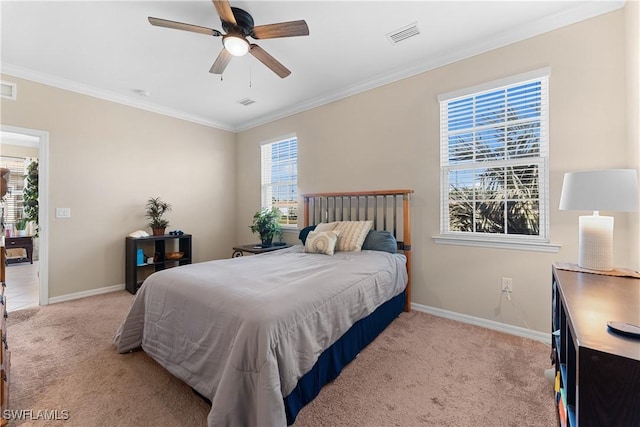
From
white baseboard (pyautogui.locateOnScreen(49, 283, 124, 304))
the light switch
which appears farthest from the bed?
the light switch

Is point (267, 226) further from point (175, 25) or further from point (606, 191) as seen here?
point (606, 191)

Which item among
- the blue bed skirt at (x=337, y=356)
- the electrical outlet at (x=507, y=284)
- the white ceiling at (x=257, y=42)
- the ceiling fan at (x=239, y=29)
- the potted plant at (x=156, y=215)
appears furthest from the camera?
the potted plant at (x=156, y=215)

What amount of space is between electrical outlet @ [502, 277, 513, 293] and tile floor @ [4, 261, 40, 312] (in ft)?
17.5

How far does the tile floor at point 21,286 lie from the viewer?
3321 mm

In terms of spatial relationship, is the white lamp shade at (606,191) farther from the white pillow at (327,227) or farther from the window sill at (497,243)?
the white pillow at (327,227)

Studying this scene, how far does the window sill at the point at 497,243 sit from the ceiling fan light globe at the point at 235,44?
258cm

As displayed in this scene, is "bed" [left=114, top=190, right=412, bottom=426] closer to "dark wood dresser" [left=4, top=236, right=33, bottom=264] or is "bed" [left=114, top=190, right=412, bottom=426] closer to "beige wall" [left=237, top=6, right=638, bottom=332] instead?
"beige wall" [left=237, top=6, right=638, bottom=332]

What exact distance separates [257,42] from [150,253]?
3.46m

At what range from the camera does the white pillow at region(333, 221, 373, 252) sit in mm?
2941

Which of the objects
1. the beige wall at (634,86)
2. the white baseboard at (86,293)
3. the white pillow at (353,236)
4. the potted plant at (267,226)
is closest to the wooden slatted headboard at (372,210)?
the white pillow at (353,236)

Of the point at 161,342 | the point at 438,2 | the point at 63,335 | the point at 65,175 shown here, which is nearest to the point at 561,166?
Result: the point at 438,2

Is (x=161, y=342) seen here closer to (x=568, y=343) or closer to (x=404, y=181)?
(x=568, y=343)

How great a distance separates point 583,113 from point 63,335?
492cm

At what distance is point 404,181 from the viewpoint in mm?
3104
